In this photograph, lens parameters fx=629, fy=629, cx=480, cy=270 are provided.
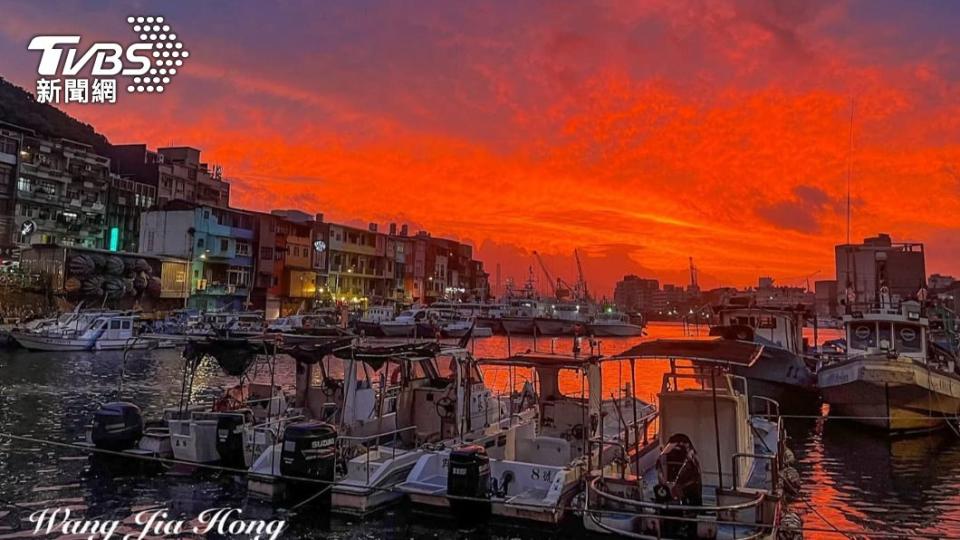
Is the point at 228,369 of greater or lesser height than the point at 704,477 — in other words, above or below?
above

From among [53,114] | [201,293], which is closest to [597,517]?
[201,293]

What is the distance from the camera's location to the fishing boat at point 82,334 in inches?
1937

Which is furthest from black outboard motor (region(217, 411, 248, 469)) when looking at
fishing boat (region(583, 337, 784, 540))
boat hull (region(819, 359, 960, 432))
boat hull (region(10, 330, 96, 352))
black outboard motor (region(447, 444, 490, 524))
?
boat hull (region(10, 330, 96, 352))

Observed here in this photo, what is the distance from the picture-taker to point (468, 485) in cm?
1274

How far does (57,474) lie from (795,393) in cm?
2892

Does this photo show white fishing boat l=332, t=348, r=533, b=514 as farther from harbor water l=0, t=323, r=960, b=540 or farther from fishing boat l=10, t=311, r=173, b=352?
fishing boat l=10, t=311, r=173, b=352

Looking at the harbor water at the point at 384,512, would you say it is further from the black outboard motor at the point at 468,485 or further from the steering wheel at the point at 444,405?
the steering wheel at the point at 444,405

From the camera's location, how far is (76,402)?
1126 inches

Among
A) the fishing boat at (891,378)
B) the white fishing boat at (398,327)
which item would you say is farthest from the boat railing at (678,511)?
the white fishing boat at (398,327)

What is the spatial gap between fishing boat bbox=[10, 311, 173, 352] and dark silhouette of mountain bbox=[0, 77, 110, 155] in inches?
1619

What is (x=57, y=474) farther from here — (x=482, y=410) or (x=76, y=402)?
(x=76, y=402)

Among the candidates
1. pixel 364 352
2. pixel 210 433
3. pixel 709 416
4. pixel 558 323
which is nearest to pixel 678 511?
pixel 709 416

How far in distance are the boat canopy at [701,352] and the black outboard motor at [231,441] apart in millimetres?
9701

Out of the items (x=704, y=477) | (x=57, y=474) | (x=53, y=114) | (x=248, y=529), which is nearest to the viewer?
(x=704, y=477)
